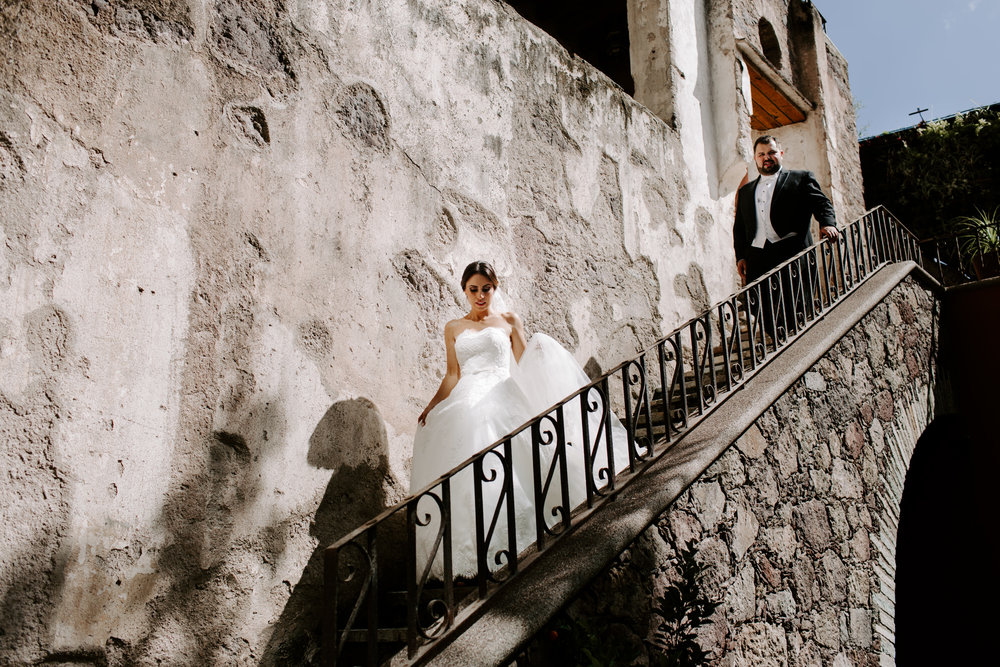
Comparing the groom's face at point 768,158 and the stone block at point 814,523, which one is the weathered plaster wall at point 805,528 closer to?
the stone block at point 814,523

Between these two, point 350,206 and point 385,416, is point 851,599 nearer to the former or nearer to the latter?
point 385,416

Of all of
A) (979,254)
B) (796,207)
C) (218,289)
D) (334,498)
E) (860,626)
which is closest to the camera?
(218,289)

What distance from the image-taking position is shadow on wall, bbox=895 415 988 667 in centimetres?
701

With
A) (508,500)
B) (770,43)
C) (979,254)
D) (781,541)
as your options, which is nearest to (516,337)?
(508,500)

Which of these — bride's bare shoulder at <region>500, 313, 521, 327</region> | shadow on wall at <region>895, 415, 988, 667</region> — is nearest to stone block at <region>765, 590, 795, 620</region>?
bride's bare shoulder at <region>500, 313, 521, 327</region>

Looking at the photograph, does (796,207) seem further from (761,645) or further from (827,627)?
(761,645)

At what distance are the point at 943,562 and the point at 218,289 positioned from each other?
7121 millimetres

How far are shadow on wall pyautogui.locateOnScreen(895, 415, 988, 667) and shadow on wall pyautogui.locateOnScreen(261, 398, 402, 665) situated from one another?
5.50m

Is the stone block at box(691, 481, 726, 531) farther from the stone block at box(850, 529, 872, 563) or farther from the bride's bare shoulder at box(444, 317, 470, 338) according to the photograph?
the stone block at box(850, 529, 872, 563)

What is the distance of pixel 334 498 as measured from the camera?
3.46 meters

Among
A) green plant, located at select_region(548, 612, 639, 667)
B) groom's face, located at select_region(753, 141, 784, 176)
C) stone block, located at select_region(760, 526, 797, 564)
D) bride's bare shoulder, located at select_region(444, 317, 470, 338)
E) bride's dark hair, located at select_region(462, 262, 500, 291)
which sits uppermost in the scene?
groom's face, located at select_region(753, 141, 784, 176)

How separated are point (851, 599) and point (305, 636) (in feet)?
10.1

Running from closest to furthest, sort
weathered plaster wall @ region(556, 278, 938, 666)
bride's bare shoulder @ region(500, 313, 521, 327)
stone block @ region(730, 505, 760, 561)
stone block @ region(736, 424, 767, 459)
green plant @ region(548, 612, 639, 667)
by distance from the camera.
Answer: green plant @ region(548, 612, 639, 667) → weathered plaster wall @ region(556, 278, 938, 666) → stone block @ region(730, 505, 760, 561) → stone block @ region(736, 424, 767, 459) → bride's bare shoulder @ region(500, 313, 521, 327)

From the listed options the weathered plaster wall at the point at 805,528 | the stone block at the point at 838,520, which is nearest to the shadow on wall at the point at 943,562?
the weathered plaster wall at the point at 805,528
